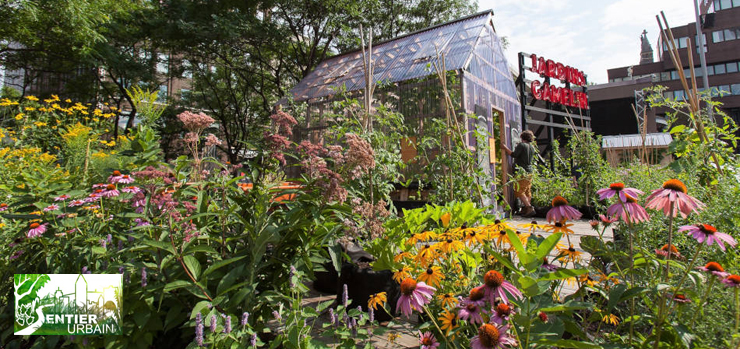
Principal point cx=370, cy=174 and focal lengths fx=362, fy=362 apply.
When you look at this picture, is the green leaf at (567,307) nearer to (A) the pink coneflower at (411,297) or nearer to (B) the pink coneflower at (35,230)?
(A) the pink coneflower at (411,297)

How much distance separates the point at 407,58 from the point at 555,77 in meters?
5.85

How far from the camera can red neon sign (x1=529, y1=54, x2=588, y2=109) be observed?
10.1 m

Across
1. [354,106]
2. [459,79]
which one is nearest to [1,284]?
[354,106]

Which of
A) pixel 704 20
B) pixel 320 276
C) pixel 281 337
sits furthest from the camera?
pixel 704 20

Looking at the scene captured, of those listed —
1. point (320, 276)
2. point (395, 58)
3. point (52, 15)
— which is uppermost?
point (52, 15)

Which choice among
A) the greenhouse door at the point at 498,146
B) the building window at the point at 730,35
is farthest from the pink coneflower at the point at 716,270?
the building window at the point at 730,35

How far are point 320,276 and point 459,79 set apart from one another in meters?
4.45

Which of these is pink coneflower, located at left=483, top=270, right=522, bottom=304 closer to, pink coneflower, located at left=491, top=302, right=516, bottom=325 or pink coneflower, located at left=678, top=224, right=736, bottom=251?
pink coneflower, located at left=491, top=302, right=516, bottom=325

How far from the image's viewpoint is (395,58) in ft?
25.3

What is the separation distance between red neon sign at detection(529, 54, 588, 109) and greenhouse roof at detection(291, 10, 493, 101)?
329cm

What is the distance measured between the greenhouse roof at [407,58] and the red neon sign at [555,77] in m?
3.29

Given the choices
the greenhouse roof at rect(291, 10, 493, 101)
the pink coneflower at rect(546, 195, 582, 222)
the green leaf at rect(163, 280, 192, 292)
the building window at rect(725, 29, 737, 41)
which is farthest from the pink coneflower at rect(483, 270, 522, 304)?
the building window at rect(725, 29, 737, 41)

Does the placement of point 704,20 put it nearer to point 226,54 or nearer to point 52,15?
point 226,54

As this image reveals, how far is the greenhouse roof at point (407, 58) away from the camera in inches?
263
